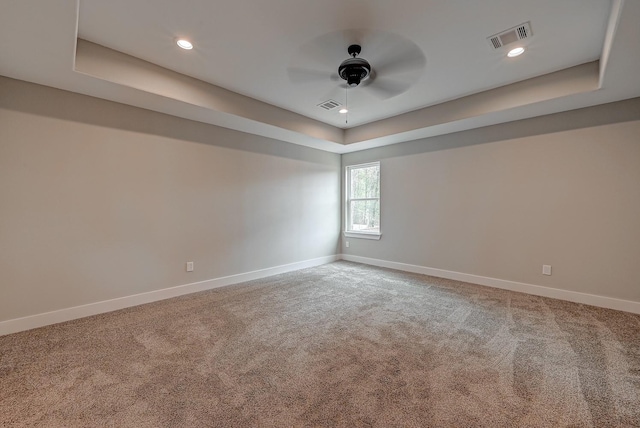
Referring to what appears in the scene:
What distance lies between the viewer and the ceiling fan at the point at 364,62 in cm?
251

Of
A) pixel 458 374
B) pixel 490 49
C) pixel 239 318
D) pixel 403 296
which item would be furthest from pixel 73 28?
pixel 403 296

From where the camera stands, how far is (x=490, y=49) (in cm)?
265

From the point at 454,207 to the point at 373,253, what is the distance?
185 centimetres

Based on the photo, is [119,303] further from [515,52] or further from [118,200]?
[515,52]

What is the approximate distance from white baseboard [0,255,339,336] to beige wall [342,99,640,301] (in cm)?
291

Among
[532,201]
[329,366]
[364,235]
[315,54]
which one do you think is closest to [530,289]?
[532,201]

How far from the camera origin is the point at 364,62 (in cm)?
263


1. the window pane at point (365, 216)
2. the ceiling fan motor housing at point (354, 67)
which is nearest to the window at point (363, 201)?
the window pane at point (365, 216)

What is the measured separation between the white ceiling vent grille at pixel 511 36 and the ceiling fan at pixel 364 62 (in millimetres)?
633

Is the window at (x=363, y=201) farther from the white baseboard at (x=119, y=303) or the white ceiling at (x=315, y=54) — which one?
the white baseboard at (x=119, y=303)

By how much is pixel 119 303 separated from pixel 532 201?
556cm

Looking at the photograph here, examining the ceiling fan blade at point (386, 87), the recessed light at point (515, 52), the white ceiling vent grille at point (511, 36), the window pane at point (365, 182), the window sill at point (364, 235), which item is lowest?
the window sill at point (364, 235)

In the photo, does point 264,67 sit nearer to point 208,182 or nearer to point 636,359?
point 208,182

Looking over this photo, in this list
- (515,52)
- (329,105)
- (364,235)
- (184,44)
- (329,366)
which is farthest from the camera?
(364,235)
